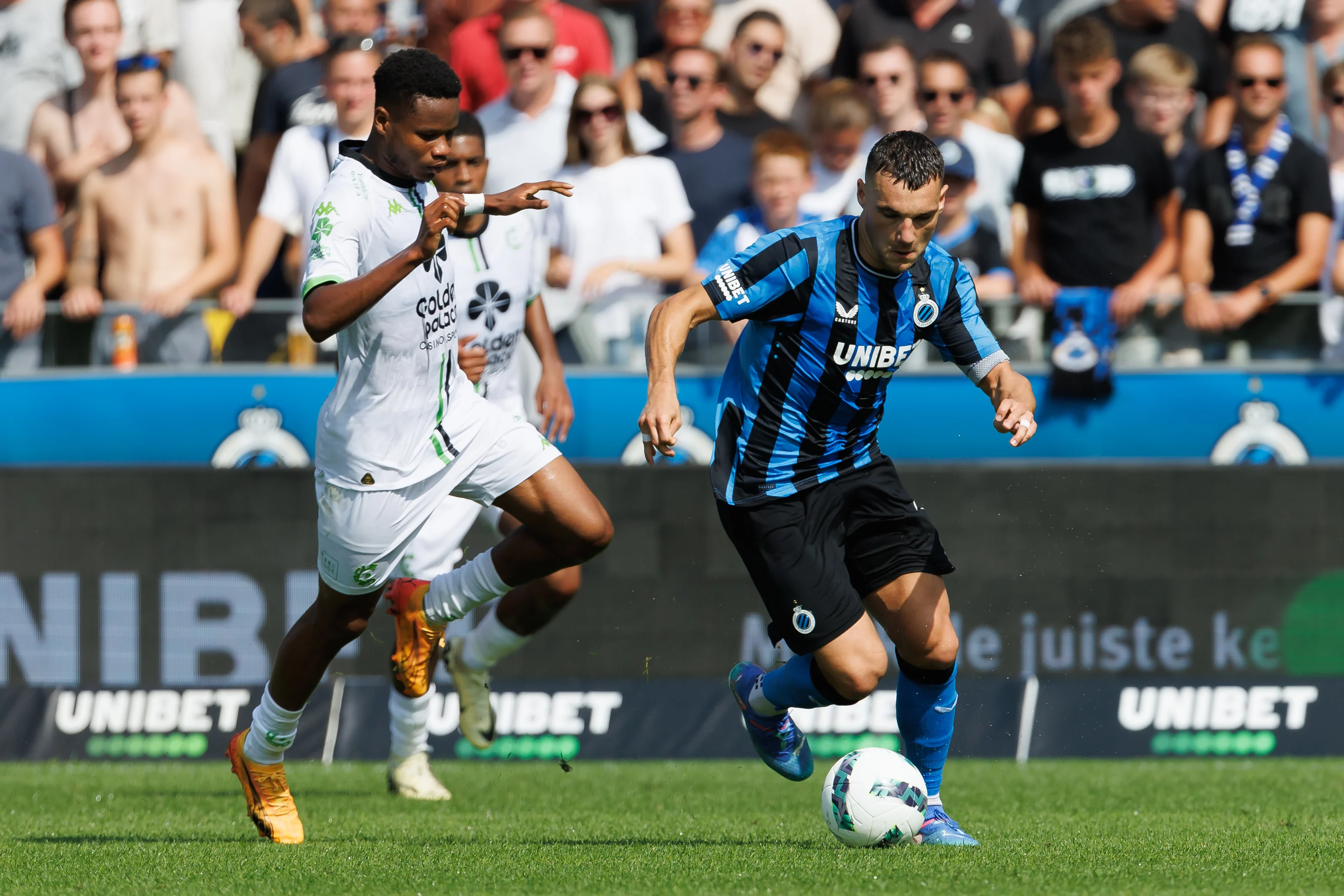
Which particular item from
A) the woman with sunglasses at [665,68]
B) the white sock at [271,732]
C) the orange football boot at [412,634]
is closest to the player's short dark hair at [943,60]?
the woman with sunglasses at [665,68]

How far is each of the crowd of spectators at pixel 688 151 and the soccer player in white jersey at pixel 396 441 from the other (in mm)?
3124

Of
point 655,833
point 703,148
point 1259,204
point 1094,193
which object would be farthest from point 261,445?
point 1259,204

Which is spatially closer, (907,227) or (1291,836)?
(907,227)

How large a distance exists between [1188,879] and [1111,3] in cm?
766

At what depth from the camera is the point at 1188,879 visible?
5.16m

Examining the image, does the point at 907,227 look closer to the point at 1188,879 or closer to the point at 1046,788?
the point at 1188,879

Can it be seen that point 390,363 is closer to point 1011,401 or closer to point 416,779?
point 1011,401

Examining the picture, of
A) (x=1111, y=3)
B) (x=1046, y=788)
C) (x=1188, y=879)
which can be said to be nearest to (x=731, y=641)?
(x=1046, y=788)

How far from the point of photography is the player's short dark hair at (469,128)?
7.50m

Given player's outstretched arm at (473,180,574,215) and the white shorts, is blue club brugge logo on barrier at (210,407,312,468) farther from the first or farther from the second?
player's outstretched arm at (473,180,574,215)

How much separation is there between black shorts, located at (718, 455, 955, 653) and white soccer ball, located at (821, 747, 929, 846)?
513 millimetres

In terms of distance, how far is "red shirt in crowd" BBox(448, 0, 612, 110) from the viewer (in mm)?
11234

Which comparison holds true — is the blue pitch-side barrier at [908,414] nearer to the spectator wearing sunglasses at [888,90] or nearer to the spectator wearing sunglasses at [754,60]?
the spectator wearing sunglasses at [888,90]

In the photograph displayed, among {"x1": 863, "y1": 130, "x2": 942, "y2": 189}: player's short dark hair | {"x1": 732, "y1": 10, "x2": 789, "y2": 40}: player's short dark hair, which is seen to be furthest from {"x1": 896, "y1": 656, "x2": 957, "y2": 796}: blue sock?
{"x1": 732, "y1": 10, "x2": 789, "y2": 40}: player's short dark hair
